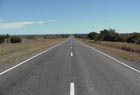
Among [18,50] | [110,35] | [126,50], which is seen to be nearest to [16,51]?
[18,50]

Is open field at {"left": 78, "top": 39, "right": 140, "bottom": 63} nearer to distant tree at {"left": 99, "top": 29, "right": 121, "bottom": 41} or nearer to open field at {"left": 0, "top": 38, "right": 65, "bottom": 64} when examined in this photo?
open field at {"left": 0, "top": 38, "right": 65, "bottom": 64}

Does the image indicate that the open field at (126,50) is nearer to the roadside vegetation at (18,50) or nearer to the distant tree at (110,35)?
the roadside vegetation at (18,50)

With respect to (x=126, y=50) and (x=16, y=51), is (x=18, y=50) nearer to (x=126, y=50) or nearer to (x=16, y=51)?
(x=16, y=51)

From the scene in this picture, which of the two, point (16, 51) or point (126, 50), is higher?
point (16, 51)

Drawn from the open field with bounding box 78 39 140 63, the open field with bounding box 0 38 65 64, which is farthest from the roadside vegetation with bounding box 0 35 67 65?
the open field with bounding box 78 39 140 63

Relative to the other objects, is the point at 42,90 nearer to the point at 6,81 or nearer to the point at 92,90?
the point at 92,90

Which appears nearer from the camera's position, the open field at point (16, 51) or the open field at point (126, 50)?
the open field at point (16, 51)

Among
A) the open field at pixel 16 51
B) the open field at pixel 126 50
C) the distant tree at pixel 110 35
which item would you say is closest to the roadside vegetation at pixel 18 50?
the open field at pixel 16 51

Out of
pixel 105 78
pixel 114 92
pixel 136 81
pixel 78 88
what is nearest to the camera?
pixel 114 92

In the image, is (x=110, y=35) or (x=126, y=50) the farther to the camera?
(x=110, y=35)

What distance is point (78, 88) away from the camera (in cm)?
809

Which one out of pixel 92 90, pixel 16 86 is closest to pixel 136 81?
pixel 92 90

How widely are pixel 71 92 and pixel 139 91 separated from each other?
2007 mm

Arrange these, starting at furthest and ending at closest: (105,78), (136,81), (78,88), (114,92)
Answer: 1. (105,78)
2. (136,81)
3. (78,88)
4. (114,92)
